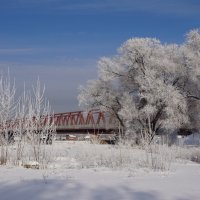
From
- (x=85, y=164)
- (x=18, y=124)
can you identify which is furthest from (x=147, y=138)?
(x=18, y=124)

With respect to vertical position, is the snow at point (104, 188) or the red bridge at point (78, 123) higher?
the red bridge at point (78, 123)

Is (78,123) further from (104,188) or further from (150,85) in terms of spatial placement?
(104,188)

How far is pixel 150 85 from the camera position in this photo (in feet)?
125

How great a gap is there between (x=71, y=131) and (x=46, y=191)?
60662 mm

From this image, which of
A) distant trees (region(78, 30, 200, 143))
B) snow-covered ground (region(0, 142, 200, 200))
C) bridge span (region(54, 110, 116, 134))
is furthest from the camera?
bridge span (region(54, 110, 116, 134))

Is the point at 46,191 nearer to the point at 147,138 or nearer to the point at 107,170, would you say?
the point at 107,170

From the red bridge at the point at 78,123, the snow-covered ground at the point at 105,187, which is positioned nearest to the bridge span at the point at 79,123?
the red bridge at the point at 78,123

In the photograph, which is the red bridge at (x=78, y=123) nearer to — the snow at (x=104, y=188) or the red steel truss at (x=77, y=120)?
the red steel truss at (x=77, y=120)

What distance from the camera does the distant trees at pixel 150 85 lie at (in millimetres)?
37844

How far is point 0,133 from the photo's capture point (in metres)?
16.2

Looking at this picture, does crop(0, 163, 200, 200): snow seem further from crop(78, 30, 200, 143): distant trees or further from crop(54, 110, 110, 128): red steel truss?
crop(54, 110, 110, 128): red steel truss

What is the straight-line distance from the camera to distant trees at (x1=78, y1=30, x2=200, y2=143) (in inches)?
1490

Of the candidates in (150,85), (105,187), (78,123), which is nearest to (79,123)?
(78,123)

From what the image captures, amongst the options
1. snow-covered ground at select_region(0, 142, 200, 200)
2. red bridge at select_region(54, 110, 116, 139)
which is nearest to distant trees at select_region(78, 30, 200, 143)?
red bridge at select_region(54, 110, 116, 139)
